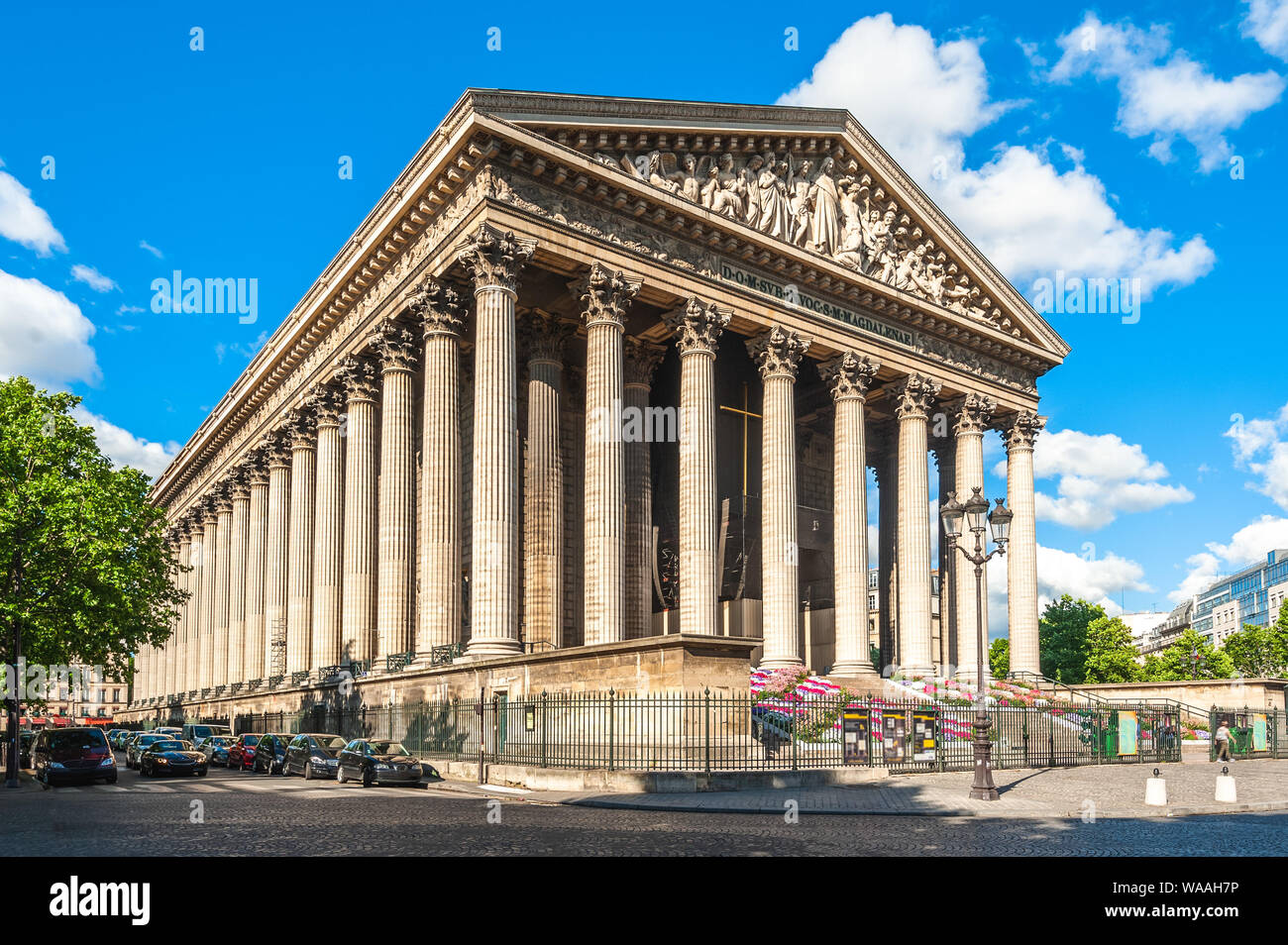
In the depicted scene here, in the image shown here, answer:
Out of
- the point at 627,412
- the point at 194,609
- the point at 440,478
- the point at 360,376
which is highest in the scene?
the point at 360,376

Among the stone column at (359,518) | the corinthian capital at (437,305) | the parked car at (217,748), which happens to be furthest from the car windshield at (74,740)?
the corinthian capital at (437,305)

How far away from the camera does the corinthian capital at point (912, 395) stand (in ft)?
147

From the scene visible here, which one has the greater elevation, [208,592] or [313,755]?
[208,592]

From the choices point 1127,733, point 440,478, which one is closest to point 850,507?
point 1127,733

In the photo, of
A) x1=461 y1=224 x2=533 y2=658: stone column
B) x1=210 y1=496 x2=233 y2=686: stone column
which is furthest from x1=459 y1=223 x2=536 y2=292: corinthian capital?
x1=210 y1=496 x2=233 y2=686: stone column

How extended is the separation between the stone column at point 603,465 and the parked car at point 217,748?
49.5ft

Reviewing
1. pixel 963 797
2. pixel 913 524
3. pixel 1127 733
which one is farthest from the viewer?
pixel 913 524

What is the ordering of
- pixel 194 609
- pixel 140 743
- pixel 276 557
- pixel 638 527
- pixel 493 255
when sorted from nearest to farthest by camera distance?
pixel 493 255, pixel 140 743, pixel 638 527, pixel 276 557, pixel 194 609

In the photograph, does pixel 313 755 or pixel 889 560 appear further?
pixel 889 560

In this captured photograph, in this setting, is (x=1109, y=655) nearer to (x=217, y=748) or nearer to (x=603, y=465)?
(x=603, y=465)

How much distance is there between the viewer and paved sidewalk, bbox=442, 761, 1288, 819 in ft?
65.2

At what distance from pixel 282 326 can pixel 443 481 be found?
66.4ft

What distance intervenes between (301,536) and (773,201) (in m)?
23.9

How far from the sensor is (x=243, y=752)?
37094 mm
